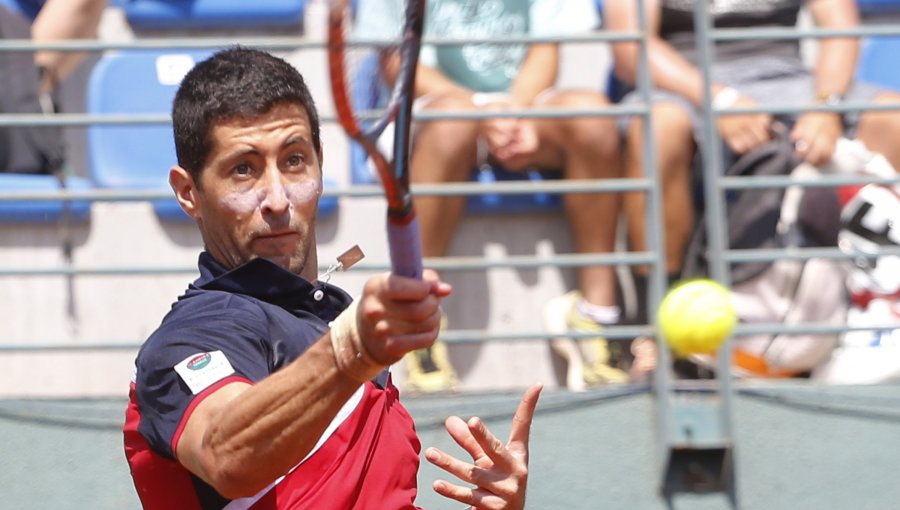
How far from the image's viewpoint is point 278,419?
185 centimetres

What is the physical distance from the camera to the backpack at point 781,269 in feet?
15.5

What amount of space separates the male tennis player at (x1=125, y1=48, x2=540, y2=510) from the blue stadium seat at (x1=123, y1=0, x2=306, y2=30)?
9.49 ft

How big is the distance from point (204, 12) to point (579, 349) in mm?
2047

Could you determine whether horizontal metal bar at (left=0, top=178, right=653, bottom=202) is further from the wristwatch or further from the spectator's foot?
the wristwatch

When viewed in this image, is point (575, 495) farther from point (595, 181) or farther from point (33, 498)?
point (33, 498)

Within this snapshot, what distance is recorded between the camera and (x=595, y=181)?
4734mm

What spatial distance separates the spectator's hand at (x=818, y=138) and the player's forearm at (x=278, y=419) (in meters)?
3.32

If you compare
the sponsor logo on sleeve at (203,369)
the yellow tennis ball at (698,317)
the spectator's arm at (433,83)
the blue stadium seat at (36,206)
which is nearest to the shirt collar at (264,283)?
the sponsor logo on sleeve at (203,369)

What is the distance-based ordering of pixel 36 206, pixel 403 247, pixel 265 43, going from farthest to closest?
pixel 36 206 < pixel 265 43 < pixel 403 247

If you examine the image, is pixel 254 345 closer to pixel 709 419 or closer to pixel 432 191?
pixel 432 191

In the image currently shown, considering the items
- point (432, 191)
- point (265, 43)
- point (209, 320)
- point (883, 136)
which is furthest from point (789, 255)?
point (209, 320)

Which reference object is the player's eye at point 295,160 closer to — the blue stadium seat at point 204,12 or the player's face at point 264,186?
the player's face at point 264,186

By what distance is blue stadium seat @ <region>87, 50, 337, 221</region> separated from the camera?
5199mm

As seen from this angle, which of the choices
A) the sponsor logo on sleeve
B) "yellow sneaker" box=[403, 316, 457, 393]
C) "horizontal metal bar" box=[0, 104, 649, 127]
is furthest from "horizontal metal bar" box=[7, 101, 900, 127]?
the sponsor logo on sleeve
